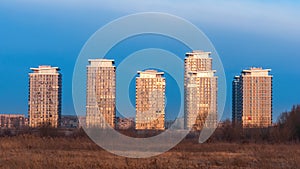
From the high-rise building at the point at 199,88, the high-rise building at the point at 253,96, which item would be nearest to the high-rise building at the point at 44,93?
the high-rise building at the point at 253,96

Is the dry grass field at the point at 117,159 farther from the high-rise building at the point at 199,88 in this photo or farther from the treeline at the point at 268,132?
the treeline at the point at 268,132

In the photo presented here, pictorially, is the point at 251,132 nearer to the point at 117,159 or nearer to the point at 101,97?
the point at 101,97

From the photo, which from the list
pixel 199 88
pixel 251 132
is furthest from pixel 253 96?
pixel 199 88

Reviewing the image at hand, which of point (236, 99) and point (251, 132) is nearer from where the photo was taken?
point (251, 132)

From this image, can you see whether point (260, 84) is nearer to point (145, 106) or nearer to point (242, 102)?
point (242, 102)

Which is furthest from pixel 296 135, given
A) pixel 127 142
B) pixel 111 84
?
pixel 127 142

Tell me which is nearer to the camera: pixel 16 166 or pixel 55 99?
pixel 16 166
